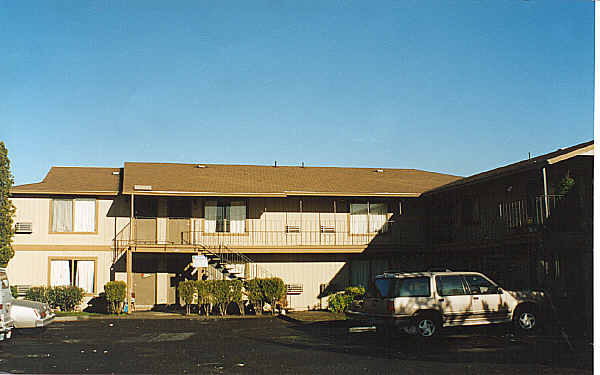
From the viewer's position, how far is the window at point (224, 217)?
25547 millimetres

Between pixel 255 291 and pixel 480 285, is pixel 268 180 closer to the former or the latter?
pixel 255 291

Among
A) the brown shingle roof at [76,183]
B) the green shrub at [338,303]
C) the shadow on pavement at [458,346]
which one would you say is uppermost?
the brown shingle roof at [76,183]

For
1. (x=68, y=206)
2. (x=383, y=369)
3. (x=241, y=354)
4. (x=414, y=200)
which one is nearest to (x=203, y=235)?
(x=68, y=206)

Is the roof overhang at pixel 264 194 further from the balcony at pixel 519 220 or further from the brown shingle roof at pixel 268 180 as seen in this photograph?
the balcony at pixel 519 220

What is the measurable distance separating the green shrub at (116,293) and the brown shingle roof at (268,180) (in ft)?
10.9

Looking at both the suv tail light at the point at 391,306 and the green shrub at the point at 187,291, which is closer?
the suv tail light at the point at 391,306

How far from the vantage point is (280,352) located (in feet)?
43.0

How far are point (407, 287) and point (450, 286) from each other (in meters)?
1.05

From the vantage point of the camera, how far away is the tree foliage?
77.8ft

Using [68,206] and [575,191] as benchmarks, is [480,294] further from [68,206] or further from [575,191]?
[68,206]

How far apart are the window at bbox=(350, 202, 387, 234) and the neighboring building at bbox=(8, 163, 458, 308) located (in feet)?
0.13

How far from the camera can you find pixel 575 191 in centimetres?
1884

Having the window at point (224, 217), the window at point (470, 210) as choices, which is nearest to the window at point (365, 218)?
the window at point (470, 210)

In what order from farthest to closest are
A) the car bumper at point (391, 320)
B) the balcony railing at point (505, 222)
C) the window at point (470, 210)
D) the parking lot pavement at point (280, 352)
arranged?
the window at point (470, 210) < the balcony railing at point (505, 222) < the car bumper at point (391, 320) < the parking lot pavement at point (280, 352)
